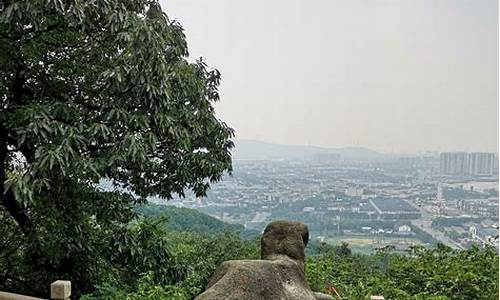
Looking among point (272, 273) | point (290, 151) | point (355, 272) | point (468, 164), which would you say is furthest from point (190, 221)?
point (272, 273)

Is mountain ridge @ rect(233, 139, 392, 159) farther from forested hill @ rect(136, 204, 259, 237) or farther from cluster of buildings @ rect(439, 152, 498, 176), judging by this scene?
forested hill @ rect(136, 204, 259, 237)

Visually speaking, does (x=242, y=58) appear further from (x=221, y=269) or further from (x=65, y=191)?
(x=221, y=269)

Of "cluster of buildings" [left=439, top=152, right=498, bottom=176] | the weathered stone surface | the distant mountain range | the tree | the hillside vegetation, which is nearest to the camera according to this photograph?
the weathered stone surface

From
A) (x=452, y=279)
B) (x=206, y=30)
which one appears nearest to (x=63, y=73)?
(x=206, y=30)

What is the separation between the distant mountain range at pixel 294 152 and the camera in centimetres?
459

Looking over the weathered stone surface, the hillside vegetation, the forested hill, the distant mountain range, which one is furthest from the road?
the weathered stone surface

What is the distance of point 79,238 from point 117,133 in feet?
2.58

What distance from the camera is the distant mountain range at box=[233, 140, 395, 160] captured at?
15.0 feet

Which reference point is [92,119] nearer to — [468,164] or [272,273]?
[272,273]

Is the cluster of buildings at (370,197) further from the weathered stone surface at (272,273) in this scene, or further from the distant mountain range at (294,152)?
the weathered stone surface at (272,273)

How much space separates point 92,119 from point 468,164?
2.50m

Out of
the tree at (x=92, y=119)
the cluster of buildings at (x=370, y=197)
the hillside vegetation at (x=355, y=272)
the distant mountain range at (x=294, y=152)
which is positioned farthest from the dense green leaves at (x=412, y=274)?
the tree at (x=92, y=119)

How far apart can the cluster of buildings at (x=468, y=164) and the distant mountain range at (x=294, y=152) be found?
0.42 metres

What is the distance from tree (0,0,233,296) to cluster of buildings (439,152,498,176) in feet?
5.36
